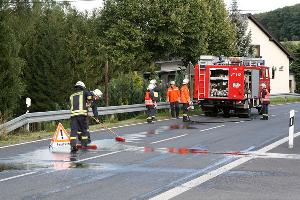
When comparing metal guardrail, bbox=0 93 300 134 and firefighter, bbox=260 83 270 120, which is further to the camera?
firefighter, bbox=260 83 270 120

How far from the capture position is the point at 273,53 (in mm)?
65125

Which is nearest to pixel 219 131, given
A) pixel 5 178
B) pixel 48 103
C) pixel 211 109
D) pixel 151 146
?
pixel 151 146

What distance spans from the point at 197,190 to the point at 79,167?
11.2 feet

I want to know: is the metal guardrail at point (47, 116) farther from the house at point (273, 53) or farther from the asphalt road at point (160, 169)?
the house at point (273, 53)

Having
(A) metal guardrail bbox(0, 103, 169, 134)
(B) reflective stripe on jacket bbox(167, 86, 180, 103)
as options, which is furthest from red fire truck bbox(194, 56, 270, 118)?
(A) metal guardrail bbox(0, 103, 169, 134)

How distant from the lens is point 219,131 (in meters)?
20.7

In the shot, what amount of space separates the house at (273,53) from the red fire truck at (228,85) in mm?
34124

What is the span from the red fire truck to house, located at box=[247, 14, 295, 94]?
112 feet

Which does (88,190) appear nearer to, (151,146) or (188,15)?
(151,146)

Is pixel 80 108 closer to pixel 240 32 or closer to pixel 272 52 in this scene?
pixel 240 32

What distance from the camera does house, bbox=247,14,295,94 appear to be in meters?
63.3

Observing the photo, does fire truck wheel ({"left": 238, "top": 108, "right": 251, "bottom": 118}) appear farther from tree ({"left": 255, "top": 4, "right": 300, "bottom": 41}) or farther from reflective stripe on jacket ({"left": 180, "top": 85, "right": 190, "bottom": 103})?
tree ({"left": 255, "top": 4, "right": 300, "bottom": 41})

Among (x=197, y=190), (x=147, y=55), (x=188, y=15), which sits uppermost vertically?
(x=188, y=15)

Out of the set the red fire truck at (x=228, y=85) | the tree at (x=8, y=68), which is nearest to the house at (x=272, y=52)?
the red fire truck at (x=228, y=85)
